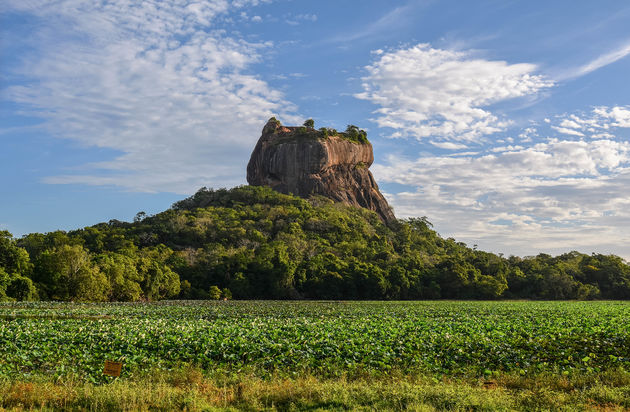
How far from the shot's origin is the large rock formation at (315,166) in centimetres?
12356

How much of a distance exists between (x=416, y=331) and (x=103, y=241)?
222 feet

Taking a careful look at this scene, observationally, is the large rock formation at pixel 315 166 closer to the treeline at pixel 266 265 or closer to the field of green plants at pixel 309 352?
the treeline at pixel 266 265

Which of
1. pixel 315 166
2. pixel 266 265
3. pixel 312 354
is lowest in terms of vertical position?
pixel 312 354

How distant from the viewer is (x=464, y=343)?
50.1 feet

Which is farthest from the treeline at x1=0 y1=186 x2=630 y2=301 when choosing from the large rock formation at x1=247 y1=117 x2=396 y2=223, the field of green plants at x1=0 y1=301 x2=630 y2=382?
the field of green plants at x1=0 y1=301 x2=630 y2=382

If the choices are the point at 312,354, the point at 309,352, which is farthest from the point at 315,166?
the point at 312,354

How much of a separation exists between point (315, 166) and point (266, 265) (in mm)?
61066

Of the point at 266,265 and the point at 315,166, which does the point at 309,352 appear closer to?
the point at 266,265

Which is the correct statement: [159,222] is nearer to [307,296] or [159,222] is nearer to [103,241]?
[103,241]

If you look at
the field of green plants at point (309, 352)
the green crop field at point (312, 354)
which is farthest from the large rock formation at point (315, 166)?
the green crop field at point (312, 354)

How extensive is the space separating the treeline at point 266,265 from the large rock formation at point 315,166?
22.3m

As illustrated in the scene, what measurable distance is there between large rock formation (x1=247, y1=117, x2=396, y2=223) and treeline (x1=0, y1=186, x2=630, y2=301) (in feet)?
73.0

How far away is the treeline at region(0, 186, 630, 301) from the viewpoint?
47.2 meters

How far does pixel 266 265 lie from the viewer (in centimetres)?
6588
